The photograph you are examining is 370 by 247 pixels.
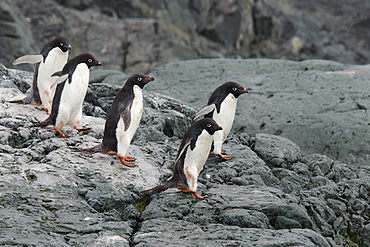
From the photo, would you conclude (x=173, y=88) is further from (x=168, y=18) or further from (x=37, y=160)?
(x=168, y=18)

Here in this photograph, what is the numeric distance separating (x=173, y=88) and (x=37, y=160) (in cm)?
521

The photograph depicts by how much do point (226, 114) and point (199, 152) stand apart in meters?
1.47

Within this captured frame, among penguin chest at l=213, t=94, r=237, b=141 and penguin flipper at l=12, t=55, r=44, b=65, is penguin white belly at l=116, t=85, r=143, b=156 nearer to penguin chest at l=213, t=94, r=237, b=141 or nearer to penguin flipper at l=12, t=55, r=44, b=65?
penguin chest at l=213, t=94, r=237, b=141

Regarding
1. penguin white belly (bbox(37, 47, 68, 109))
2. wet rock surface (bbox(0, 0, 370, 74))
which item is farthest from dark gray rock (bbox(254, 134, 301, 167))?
wet rock surface (bbox(0, 0, 370, 74))

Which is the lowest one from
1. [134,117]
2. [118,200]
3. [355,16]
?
[118,200]

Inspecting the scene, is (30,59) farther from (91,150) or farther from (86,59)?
A: (91,150)

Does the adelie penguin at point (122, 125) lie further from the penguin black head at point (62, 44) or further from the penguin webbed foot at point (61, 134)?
the penguin black head at point (62, 44)

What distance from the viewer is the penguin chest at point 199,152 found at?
251 inches

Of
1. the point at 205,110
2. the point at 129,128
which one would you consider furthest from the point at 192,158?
the point at 205,110

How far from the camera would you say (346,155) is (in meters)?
9.45

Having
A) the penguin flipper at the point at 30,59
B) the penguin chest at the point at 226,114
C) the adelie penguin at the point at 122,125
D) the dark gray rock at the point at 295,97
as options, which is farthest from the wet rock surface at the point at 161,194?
the dark gray rock at the point at 295,97

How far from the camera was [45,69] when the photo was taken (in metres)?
7.91

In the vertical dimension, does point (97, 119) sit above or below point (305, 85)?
below

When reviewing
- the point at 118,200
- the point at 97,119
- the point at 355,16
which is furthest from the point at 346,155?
the point at 355,16
